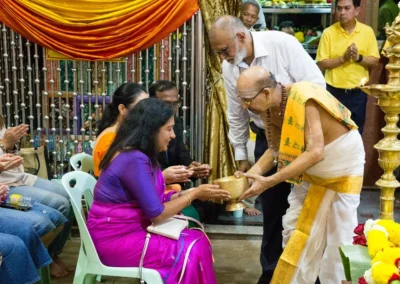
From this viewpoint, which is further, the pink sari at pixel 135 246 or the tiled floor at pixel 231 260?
the tiled floor at pixel 231 260

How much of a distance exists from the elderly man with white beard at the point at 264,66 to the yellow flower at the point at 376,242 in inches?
52.2

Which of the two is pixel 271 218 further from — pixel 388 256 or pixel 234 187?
pixel 388 256

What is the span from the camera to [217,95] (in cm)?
456

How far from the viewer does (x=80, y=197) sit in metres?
2.93

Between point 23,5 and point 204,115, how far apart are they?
1579 mm

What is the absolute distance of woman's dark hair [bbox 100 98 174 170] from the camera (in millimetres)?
2756

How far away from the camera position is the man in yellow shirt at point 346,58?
5137mm

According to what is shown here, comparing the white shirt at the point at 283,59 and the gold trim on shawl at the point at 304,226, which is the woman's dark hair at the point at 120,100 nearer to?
the white shirt at the point at 283,59

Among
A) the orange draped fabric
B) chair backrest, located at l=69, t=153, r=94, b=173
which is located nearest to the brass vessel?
chair backrest, located at l=69, t=153, r=94, b=173

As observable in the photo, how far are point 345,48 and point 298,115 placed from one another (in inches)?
108

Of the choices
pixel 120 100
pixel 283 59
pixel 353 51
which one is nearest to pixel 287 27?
pixel 353 51

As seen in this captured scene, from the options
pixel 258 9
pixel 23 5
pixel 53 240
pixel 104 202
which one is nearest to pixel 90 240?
pixel 104 202

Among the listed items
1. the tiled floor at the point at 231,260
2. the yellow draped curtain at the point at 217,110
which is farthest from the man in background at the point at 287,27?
the tiled floor at the point at 231,260

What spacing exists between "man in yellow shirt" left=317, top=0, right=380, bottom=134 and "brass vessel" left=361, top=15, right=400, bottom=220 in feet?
9.40
